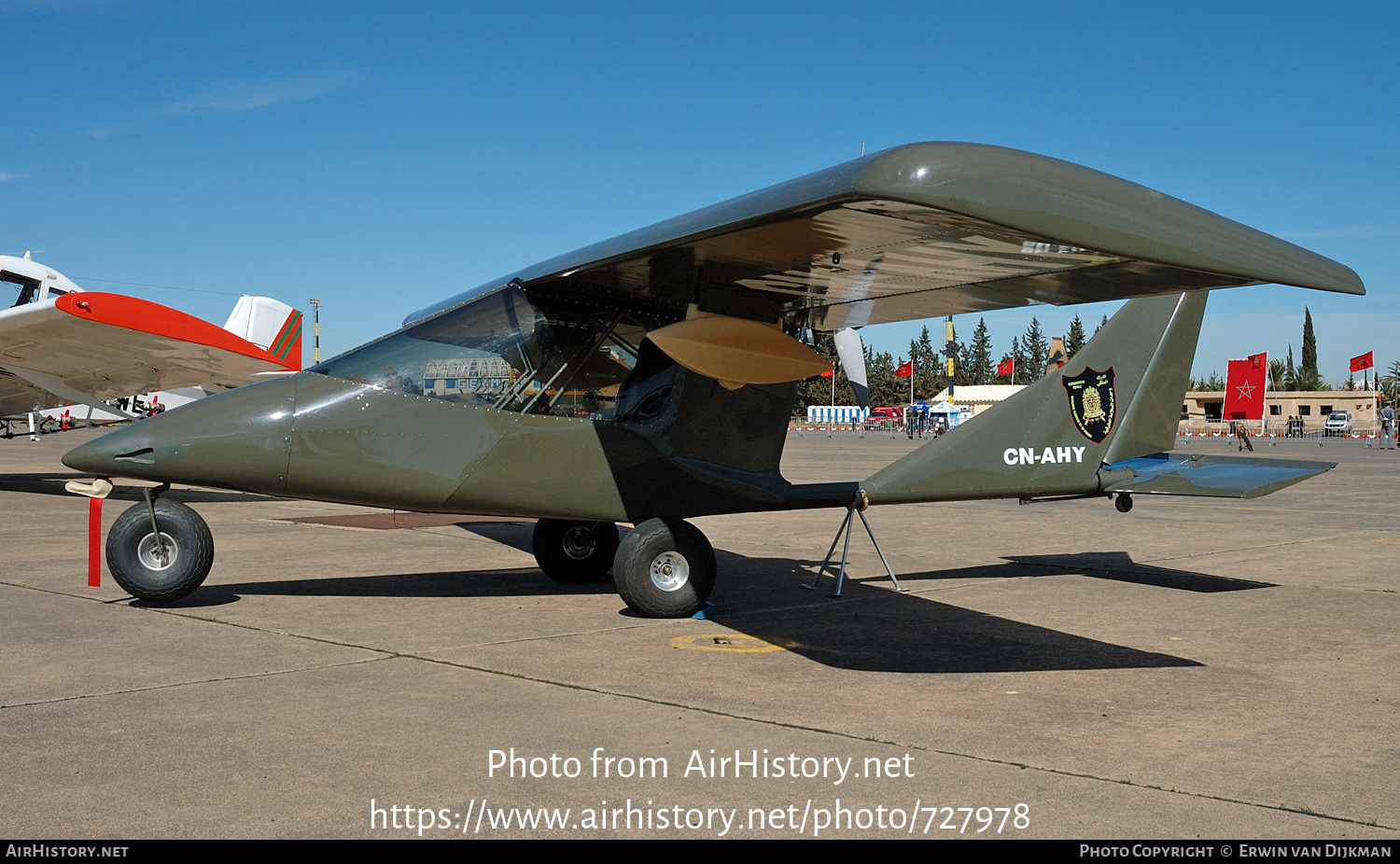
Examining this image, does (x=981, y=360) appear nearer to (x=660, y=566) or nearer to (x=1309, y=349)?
(x=1309, y=349)

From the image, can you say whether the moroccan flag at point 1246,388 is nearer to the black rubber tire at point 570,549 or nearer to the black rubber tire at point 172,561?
the black rubber tire at point 570,549

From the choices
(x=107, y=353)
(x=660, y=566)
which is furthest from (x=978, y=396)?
(x=660, y=566)

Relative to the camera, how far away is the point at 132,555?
7.07m

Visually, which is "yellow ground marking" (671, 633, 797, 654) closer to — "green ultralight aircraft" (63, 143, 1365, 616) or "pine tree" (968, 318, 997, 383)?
"green ultralight aircraft" (63, 143, 1365, 616)

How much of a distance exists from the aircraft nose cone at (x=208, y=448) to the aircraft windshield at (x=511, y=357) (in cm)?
57

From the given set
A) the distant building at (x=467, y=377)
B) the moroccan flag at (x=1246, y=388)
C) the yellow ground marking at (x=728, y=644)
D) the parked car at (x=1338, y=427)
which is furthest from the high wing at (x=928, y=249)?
the parked car at (x=1338, y=427)

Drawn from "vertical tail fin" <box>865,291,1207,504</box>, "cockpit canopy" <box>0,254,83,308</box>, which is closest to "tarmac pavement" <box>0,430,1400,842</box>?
"vertical tail fin" <box>865,291,1207,504</box>

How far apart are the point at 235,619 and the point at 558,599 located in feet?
7.46

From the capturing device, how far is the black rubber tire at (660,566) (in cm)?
→ 715

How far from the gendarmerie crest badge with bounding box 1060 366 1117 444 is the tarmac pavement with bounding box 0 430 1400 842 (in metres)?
1.32

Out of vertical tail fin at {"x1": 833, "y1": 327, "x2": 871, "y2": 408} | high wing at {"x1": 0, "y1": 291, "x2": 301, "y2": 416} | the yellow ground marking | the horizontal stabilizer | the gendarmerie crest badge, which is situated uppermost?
high wing at {"x1": 0, "y1": 291, "x2": 301, "y2": 416}

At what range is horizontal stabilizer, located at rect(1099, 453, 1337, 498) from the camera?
8.44 m

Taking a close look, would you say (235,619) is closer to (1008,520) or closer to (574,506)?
(574,506)
